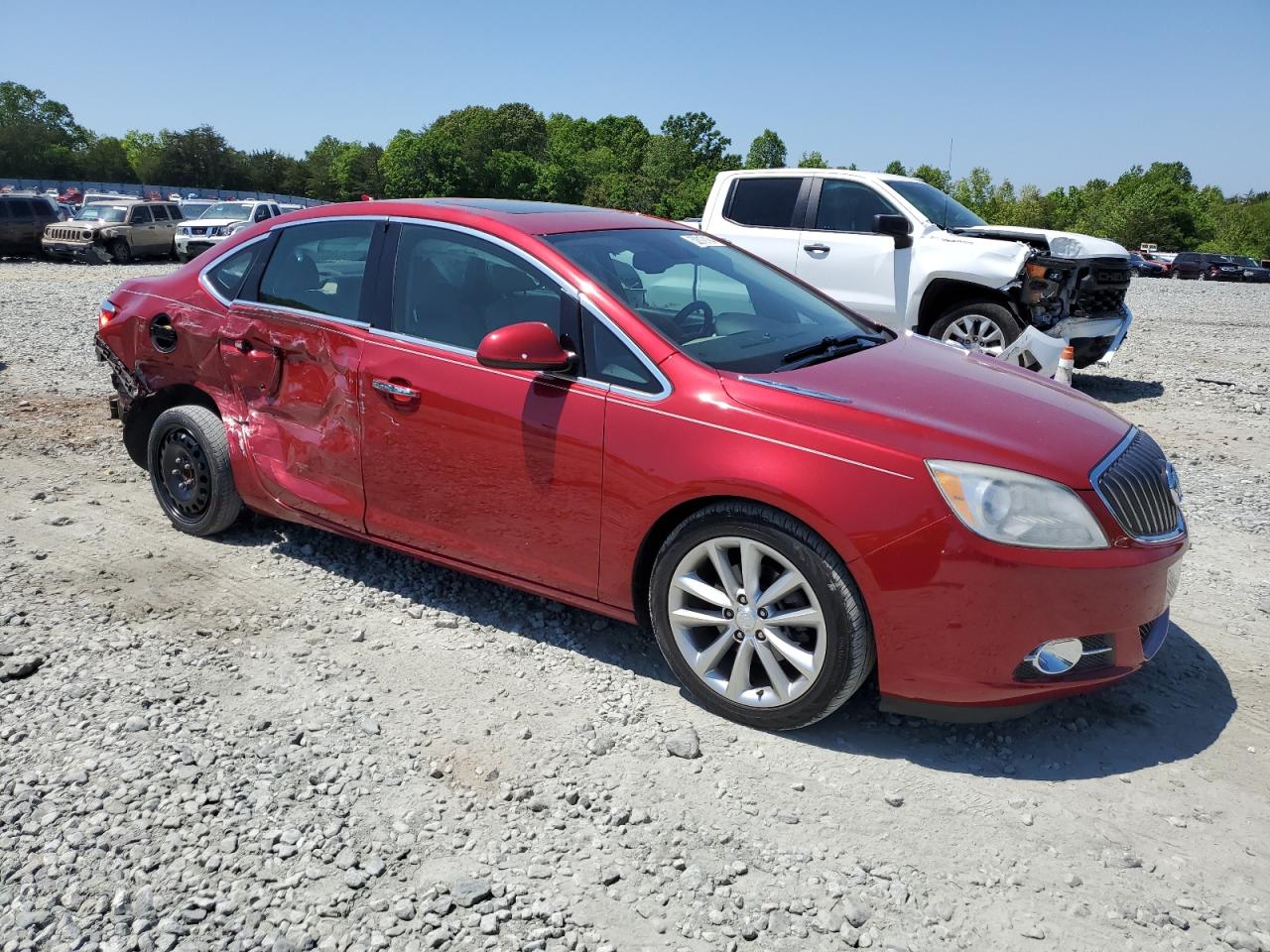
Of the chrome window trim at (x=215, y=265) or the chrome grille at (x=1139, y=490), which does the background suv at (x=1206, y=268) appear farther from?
the chrome window trim at (x=215, y=265)

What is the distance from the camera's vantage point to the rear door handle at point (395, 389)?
12.6 ft

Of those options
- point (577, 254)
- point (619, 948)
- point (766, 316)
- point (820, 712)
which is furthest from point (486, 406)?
point (619, 948)

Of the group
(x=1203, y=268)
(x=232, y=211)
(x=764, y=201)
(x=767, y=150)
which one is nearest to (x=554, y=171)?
(x=767, y=150)

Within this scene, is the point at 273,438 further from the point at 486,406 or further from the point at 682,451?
the point at 682,451

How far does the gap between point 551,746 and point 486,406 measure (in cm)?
126

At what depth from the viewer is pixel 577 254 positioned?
378 cm

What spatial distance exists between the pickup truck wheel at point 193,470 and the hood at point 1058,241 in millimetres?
7295

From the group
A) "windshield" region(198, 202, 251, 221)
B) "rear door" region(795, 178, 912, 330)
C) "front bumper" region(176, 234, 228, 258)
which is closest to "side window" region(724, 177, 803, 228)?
"rear door" region(795, 178, 912, 330)

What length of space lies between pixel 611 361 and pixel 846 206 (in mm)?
6900

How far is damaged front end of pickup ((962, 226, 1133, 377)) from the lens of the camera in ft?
29.2

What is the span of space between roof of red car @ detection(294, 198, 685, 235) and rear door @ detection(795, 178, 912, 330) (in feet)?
17.2

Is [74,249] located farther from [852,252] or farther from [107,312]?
[107,312]

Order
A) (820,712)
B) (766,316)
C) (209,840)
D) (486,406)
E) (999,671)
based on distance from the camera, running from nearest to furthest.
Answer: (209,840)
(999,671)
(820,712)
(486,406)
(766,316)

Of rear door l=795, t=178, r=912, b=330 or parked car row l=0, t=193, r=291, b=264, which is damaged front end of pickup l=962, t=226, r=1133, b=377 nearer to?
rear door l=795, t=178, r=912, b=330
